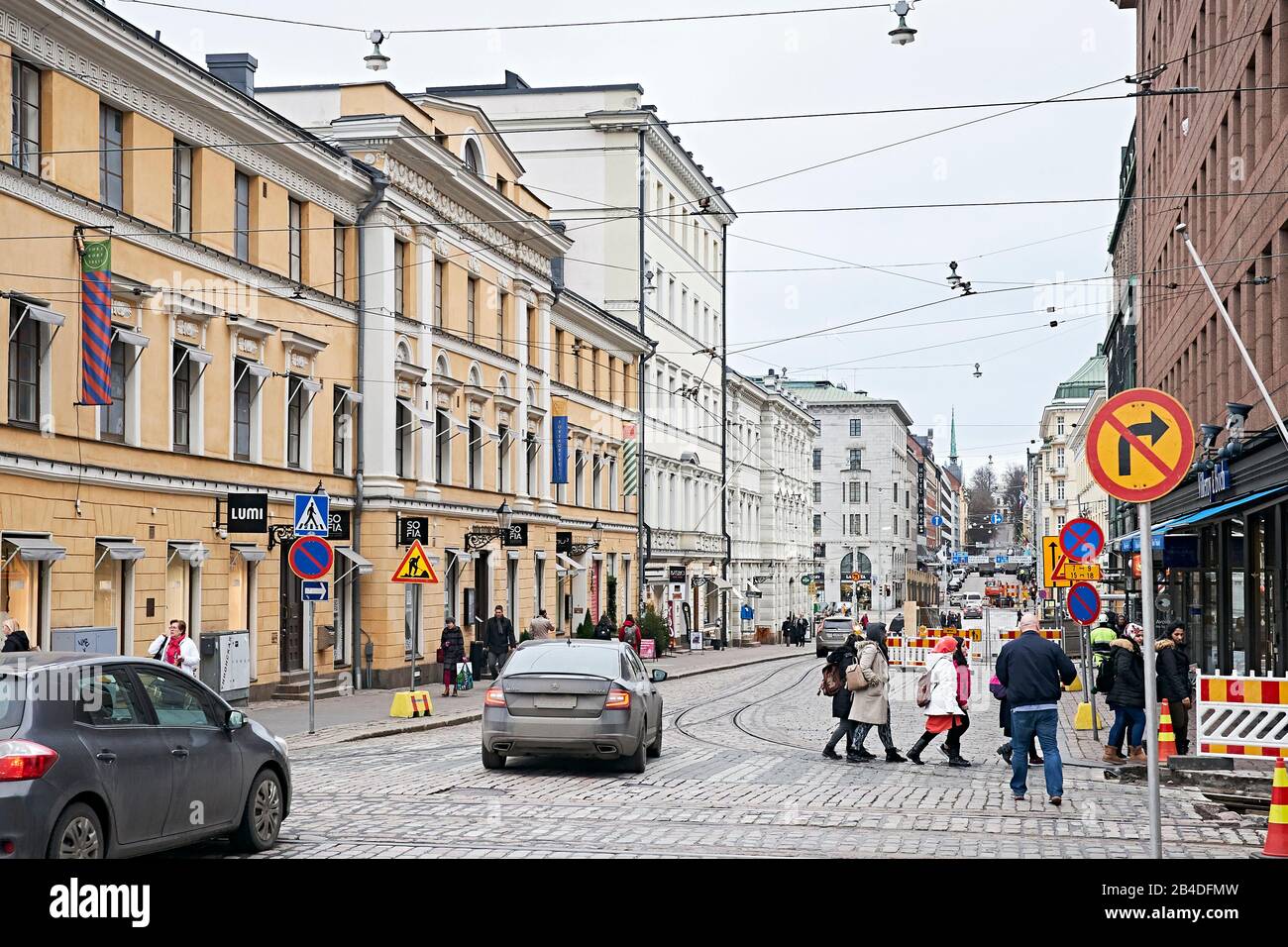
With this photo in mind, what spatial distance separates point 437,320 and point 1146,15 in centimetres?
2339

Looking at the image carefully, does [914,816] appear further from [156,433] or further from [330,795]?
[156,433]

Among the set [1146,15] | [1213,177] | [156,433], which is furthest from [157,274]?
[1146,15]

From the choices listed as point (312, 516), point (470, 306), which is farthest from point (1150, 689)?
point (470, 306)

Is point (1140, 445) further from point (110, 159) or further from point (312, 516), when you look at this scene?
point (110, 159)

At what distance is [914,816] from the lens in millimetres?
13680

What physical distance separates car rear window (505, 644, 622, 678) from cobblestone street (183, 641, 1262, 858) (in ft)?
3.83

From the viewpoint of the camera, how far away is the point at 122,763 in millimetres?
9039

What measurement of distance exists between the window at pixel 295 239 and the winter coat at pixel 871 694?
17.0 m

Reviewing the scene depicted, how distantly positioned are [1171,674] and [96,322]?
1599cm

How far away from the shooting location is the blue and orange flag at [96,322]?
72.4 feet

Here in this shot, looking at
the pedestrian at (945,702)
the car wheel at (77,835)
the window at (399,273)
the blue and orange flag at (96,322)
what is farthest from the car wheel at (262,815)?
the window at (399,273)

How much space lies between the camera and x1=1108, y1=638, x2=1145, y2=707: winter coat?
58.4 feet

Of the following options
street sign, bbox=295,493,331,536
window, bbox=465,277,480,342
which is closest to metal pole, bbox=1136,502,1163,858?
street sign, bbox=295,493,331,536

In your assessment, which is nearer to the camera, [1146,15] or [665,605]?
[1146,15]
